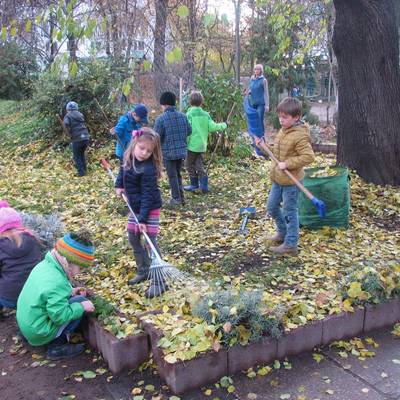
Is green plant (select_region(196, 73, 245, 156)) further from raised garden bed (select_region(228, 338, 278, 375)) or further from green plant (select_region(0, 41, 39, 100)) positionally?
green plant (select_region(0, 41, 39, 100))

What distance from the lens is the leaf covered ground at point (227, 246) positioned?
3.77m

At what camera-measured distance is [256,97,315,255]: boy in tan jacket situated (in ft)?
15.0

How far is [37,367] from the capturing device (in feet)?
11.3

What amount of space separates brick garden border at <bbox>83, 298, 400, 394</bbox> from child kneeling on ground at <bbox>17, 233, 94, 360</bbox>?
0.63ft

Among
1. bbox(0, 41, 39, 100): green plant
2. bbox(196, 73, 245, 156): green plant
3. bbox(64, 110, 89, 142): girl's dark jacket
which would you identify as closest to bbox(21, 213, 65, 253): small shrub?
bbox(64, 110, 89, 142): girl's dark jacket

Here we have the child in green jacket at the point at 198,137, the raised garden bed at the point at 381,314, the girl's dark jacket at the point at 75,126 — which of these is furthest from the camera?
the girl's dark jacket at the point at 75,126

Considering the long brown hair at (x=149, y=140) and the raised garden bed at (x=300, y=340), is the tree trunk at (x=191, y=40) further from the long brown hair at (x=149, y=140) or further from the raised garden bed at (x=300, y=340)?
the raised garden bed at (x=300, y=340)

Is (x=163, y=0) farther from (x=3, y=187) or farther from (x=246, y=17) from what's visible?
(x=246, y=17)

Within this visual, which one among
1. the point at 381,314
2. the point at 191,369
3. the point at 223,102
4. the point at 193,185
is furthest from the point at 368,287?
the point at 223,102

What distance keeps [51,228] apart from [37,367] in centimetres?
196

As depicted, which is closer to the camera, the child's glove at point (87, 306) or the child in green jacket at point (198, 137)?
the child's glove at point (87, 306)

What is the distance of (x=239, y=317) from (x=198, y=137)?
453 cm

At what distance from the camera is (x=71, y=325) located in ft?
11.9

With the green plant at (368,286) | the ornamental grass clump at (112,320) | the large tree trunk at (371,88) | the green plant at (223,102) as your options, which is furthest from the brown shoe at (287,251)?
the green plant at (223,102)
